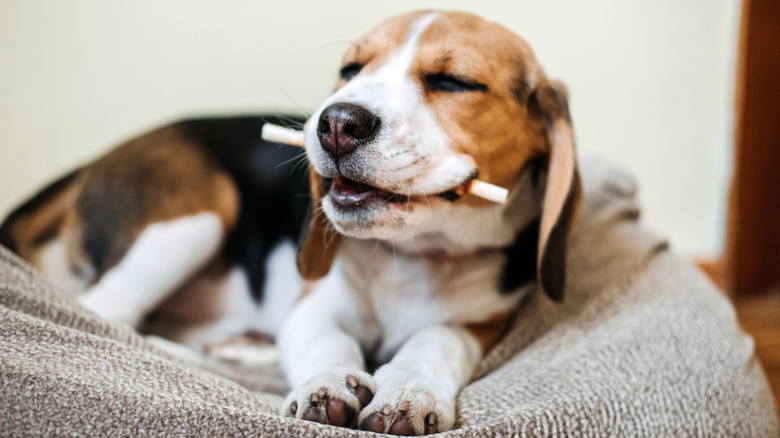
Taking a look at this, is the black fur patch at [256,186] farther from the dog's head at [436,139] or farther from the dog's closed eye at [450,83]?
the dog's closed eye at [450,83]

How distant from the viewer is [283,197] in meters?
2.15

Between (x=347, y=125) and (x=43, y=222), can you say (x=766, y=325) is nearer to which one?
(x=347, y=125)

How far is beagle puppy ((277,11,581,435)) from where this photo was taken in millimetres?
1310

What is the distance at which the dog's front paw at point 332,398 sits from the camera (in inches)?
46.6

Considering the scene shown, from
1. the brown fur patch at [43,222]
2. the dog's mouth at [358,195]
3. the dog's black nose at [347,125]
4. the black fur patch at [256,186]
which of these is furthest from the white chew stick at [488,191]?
the brown fur patch at [43,222]

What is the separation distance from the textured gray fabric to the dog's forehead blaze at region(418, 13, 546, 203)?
46cm

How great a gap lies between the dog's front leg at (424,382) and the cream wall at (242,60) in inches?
61.9

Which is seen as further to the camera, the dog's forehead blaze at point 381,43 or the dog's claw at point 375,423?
the dog's forehead blaze at point 381,43

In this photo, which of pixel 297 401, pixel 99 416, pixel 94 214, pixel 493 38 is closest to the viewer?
pixel 99 416

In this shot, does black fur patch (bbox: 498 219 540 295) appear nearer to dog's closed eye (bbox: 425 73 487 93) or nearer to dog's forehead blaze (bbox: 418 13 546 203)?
dog's forehead blaze (bbox: 418 13 546 203)

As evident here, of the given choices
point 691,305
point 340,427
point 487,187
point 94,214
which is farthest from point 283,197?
point 691,305

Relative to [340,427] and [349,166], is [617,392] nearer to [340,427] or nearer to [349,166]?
[340,427]

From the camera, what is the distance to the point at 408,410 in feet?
3.88

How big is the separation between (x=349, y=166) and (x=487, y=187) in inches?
12.5
